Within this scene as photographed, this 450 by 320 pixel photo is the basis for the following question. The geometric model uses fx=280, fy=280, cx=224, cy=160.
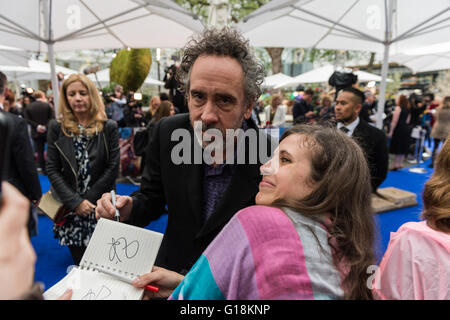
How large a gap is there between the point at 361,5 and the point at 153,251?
17.7ft

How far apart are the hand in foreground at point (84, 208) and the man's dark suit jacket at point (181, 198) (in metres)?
1.02

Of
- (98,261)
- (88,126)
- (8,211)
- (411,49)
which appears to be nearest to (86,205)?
(88,126)

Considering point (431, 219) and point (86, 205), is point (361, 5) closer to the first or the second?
point (431, 219)

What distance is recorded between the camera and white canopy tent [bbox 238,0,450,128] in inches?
172

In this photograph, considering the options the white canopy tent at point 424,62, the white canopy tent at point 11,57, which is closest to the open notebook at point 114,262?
the white canopy tent at point 11,57

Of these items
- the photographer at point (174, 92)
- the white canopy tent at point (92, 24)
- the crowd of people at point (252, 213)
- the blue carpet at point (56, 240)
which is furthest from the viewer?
the photographer at point (174, 92)

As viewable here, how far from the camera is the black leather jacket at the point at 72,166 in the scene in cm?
224

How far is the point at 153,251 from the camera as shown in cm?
99

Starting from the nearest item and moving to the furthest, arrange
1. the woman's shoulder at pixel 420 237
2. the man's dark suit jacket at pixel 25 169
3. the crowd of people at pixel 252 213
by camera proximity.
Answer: the crowd of people at pixel 252 213 → the woman's shoulder at pixel 420 237 → the man's dark suit jacket at pixel 25 169

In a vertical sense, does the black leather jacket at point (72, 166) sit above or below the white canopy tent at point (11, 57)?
below

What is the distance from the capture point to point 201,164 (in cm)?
140

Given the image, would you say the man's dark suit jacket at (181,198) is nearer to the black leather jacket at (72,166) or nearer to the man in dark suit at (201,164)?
the man in dark suit at (201,164)
